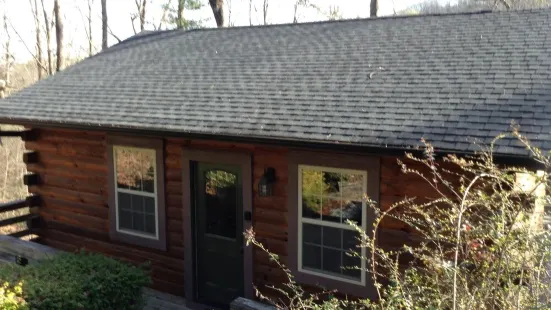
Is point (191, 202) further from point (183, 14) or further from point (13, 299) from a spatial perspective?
point (183, 14)

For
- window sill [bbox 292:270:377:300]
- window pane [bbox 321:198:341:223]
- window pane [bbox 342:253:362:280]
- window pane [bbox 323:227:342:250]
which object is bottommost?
window sill [bbox 292:270:377:300]

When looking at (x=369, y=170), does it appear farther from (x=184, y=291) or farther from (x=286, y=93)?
(x=184, y=291)

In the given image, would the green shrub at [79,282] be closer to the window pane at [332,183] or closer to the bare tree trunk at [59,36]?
the window pane at [332,183]

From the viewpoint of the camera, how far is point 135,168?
8008 millimetres

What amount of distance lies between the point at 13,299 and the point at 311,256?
3.28 meters

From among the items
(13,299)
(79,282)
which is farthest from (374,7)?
(13,299)

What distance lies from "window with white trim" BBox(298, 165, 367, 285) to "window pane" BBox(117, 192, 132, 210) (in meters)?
3.00

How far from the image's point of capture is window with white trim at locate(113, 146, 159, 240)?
784 centimetres

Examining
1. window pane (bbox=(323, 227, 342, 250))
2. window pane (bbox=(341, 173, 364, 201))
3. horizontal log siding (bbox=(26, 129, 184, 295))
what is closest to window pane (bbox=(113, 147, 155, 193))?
horizontal log siding (bbox=(26, 129, 184, 295))

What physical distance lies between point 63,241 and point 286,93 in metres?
4.80

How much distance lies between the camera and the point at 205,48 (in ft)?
34.1

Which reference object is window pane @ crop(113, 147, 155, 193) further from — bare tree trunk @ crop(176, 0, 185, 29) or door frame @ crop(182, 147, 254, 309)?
bare tree trunk @ crop(176, 0, 185, 29)

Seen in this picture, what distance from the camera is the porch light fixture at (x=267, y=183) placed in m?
6.48

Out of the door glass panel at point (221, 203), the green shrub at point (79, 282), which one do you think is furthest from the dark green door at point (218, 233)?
the green shrub at point (79, 282)
